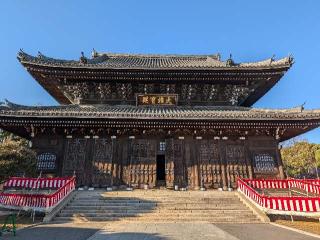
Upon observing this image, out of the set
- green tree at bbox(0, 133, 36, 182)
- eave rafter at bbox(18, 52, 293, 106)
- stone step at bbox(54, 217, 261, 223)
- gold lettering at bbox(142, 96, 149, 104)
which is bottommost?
stone step at bbox(54, 217, 261, 223)

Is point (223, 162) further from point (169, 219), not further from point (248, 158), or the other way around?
point (169, 219)

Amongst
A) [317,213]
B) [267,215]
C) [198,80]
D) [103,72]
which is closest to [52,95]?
[103,72]

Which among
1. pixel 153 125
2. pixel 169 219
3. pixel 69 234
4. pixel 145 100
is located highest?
pixel 145 100

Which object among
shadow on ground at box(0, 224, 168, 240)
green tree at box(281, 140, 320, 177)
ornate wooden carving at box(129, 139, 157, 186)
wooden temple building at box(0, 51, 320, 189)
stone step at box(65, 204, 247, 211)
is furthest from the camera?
green tree at box(281, 140, 320, 177)

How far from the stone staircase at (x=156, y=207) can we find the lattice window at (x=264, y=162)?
338cm

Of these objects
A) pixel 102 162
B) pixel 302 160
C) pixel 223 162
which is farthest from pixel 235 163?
pixel 302 160

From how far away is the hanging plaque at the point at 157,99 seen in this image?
2041 centimetres

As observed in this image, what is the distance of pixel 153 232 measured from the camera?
9539 mm

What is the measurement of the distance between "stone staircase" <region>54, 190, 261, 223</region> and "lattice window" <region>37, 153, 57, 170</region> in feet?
10.5

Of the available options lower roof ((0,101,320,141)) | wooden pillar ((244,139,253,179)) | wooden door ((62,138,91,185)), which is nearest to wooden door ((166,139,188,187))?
lower roof ((0,101,320,141))

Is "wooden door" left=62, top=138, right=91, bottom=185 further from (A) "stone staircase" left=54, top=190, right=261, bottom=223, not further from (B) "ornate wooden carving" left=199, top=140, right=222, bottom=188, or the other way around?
(B) "ornate wooden carving" left=199, top=140, right=222, bottom=188

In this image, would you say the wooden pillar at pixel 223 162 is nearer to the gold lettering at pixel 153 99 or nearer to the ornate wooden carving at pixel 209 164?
the ornate wooden carving at pixel 209 164

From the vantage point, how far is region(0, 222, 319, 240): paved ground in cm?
875

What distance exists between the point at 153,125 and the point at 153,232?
8.79 m
